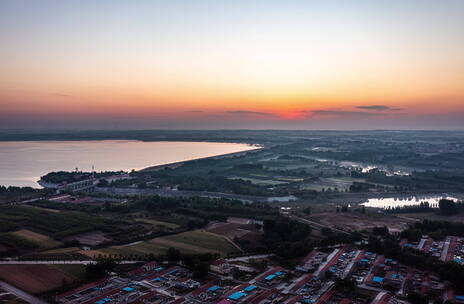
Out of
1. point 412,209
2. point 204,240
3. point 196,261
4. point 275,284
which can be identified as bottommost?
point 412,209

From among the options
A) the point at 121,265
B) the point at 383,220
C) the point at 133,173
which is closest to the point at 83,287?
the point at 121,265

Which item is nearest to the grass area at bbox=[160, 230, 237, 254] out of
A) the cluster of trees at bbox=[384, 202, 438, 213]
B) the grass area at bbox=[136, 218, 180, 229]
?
the grass area at bbox=[136, 218, 180, 229]

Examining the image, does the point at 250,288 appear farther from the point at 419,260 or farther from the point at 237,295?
the point at 419,260

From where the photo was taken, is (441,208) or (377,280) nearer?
(377,280)

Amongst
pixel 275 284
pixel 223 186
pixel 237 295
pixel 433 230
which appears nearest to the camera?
pixel 237 295

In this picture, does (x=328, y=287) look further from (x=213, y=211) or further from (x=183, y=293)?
(x=213, y=211)

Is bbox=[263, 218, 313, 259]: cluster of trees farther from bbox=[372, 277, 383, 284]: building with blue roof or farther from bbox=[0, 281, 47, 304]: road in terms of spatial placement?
bbox=[0, 281, 47, 304]: road

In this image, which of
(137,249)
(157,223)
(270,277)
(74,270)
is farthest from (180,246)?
(270,277)

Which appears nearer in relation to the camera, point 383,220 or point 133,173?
point 383,220
